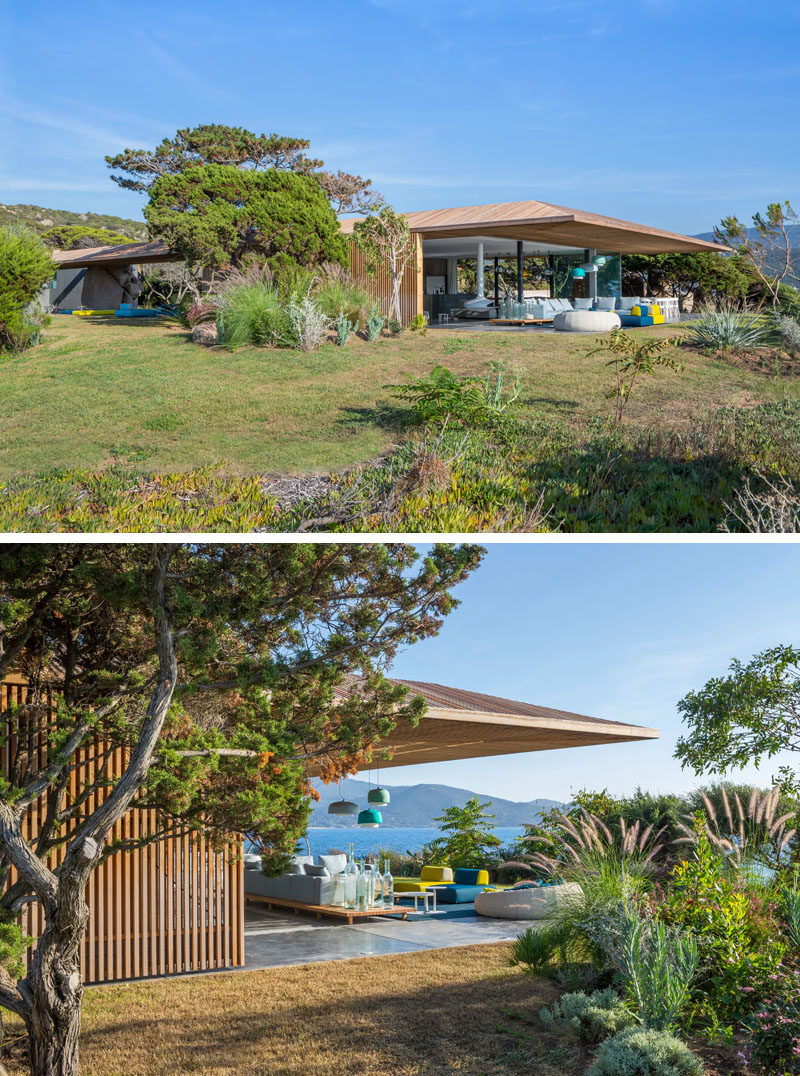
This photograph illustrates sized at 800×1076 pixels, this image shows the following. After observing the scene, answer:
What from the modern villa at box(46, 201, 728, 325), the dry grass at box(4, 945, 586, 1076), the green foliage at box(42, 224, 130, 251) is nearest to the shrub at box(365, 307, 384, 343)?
the modern villa at box(46, 201, 728, 325)

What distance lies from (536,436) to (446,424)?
3.85 ft

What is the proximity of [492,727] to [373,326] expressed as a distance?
9525 millimetres

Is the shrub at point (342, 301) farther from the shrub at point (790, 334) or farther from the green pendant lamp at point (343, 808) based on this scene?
the green pendant lamp at point (343, 808)

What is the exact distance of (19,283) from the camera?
2006 cm

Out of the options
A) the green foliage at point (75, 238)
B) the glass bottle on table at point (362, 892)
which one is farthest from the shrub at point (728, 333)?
the green foliage at point (75, 238)

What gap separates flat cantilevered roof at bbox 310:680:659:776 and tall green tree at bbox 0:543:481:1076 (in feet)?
7.64

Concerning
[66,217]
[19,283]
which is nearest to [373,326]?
[19,283]

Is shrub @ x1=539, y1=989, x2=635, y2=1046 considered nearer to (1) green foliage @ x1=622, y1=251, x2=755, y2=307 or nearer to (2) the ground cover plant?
(2) the ground cover plant

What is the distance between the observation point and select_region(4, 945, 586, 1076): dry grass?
226 inches

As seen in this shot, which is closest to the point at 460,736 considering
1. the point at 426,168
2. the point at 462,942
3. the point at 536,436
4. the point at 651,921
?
the point at 462,942

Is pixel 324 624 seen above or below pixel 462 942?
above

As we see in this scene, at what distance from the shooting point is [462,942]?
9.64m

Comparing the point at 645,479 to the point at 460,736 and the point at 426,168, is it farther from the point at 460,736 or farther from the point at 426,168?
the point at 426,168

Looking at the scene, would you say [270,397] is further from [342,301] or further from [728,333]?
[728,333]
